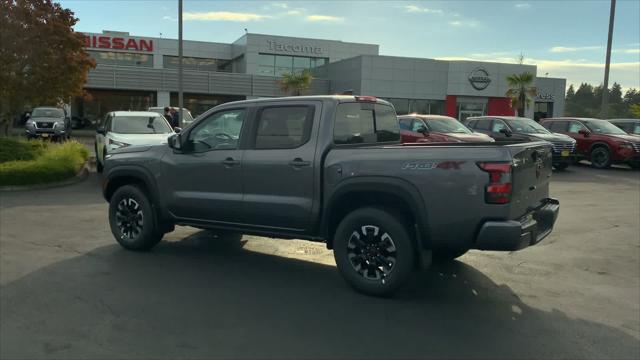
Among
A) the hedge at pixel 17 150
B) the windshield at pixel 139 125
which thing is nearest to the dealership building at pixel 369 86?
the hedge at pixel 17 150

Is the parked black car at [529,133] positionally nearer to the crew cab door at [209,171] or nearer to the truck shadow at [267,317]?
the crew cab door at [209,171]

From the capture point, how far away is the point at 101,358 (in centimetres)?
393

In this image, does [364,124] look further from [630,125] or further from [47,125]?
[47,125]

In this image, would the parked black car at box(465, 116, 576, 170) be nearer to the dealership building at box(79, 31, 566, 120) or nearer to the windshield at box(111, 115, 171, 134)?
the windshield at box(111, 115, 171, 134)

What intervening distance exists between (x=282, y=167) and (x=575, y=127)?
17183 millimetres

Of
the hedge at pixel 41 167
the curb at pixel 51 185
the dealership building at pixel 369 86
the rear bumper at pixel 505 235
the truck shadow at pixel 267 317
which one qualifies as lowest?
the curb at pixel 51 185

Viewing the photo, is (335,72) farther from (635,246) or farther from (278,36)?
(635,246)

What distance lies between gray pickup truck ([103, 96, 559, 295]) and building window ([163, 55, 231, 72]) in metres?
51.9

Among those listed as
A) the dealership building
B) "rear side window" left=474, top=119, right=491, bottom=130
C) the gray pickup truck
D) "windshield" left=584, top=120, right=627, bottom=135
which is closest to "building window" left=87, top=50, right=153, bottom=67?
the dealership building

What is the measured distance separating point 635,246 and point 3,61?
16.0m

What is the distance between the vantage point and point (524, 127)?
18469 millimetres

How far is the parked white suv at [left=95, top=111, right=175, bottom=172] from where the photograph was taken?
13.4 m

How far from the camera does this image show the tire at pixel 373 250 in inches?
201

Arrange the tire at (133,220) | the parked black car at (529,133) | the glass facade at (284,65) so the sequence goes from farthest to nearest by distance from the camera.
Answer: the glass facade at (284,65) < the parked black car at (529,133) < the tire at (133,220)
